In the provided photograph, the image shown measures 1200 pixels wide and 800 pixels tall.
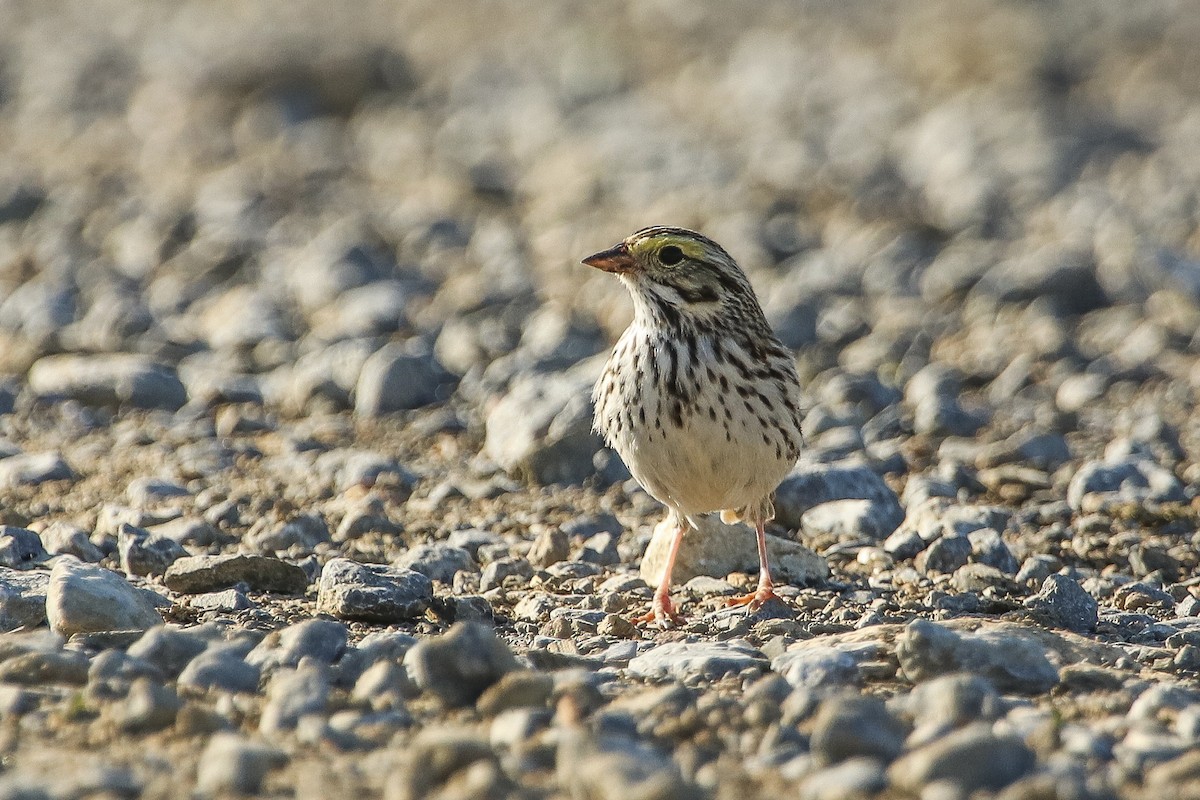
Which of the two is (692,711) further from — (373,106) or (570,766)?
(373,106)

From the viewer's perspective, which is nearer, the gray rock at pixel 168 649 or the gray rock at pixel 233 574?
the gray rock at pixel 168 649

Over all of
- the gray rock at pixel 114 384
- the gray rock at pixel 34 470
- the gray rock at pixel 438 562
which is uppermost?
the gray rock at pixel 114 384

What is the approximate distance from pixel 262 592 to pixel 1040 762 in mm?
3846

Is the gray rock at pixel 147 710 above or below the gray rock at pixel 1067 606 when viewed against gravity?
above

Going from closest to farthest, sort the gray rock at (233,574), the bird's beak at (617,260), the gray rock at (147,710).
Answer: the gray rock at (147,710) → the gray rock at (233,574) → the bird's beak at (617,260)

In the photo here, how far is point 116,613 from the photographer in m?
6.60

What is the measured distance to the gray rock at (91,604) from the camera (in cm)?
656

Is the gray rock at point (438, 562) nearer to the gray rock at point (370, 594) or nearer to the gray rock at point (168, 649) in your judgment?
the gray rock at point (370, 594)

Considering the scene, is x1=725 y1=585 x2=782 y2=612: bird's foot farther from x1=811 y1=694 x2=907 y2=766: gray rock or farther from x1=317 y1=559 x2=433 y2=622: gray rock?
x1=811 y1=694 x2=907 y2=766: gray rock

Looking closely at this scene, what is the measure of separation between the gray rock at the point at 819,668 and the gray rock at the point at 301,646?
1.60 m

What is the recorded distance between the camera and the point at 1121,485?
969cm

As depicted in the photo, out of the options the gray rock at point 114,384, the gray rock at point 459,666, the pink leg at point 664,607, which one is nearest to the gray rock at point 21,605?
the gray rock at point 459,666

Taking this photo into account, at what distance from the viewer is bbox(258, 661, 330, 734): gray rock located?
215 inches

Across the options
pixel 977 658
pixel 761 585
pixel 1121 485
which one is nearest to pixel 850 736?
pixel 977 658
